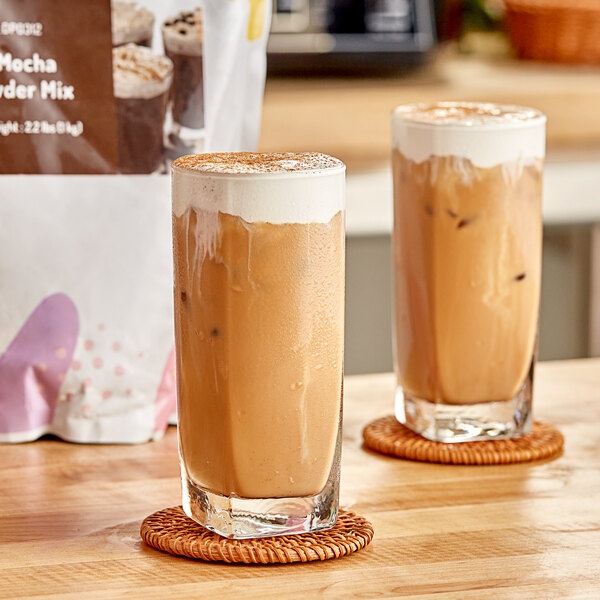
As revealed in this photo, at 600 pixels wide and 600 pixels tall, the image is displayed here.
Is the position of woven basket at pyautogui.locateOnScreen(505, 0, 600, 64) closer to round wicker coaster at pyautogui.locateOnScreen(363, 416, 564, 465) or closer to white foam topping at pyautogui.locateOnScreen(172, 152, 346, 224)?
round wicker coaster at pyautogui.locateOnScreen(363, 416, 564, 465)

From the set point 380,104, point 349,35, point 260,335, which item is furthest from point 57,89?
point 349,35

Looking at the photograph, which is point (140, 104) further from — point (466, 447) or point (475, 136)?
point (466, 447)

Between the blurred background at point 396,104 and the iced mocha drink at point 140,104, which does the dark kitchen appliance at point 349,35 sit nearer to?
the blurred background at point 396,104

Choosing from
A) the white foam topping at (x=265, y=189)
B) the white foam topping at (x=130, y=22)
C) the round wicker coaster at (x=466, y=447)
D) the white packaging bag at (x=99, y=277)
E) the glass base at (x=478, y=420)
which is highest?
the white foam topping at (x=130, y=22)

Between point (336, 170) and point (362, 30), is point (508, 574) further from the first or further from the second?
point (362, 30)

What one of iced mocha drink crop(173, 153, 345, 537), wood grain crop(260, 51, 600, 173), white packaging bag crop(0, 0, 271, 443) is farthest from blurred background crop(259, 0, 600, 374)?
iced mocha drink crop(173, 153, 345, 537)

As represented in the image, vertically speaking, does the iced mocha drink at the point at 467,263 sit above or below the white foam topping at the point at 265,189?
below

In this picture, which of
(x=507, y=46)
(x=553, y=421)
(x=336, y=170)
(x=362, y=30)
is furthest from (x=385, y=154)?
(x=336, y=170)

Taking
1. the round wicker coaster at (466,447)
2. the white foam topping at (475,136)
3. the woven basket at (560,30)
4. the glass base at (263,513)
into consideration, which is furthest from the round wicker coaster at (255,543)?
the woven basket at (560,30)
